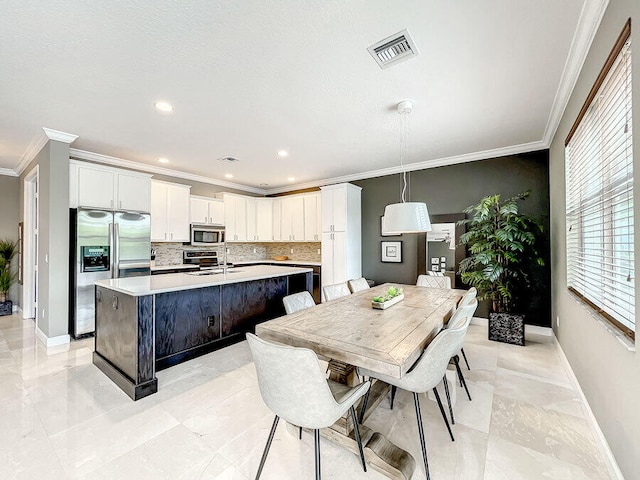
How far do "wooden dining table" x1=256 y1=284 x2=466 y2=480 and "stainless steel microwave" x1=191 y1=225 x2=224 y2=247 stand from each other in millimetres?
3862

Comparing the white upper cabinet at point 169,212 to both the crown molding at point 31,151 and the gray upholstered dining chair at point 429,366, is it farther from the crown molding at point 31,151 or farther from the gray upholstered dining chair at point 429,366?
the gray upholstered dining chair at point 429,366

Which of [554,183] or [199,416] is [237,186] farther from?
[554,183]

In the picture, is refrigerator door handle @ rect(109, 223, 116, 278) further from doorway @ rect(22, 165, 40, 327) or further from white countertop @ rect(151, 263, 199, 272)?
doorway @ rect(22, 165, 40, 327)

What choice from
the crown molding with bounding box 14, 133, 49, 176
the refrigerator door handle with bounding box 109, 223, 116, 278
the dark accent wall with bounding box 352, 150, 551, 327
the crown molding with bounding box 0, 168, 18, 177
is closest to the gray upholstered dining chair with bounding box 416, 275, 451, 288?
the dark accent wall with bounding box 352, 150, 551, 327

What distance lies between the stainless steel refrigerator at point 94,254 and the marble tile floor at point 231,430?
0.93 m

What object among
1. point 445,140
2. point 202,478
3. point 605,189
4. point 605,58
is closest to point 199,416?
point 202,478

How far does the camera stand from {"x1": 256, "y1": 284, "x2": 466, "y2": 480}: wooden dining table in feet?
4.96

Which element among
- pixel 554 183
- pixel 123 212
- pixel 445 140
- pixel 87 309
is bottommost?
pixel 87 309

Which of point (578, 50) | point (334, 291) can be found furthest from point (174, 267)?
point (578, 50)

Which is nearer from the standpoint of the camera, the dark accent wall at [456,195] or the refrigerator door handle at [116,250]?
the dark accent wall at [456,195]

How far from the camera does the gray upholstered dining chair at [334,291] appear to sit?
124 inches

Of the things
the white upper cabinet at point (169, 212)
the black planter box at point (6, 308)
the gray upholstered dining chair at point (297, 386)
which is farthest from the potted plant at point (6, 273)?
the gray upholstered dining chair at point (297, 386)

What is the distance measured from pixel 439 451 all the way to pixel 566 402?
1.33m

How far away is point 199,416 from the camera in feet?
7.03
